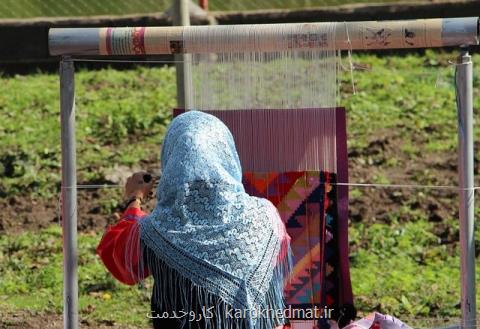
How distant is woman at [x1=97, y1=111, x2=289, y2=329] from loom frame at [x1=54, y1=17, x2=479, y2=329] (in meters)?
0.60

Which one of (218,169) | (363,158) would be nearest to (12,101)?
(363,158)

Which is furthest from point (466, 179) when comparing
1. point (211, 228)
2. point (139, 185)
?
point (139, 185)

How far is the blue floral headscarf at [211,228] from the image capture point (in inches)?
139

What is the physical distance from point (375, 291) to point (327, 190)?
1.86 m

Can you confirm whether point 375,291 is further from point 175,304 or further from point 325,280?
point 175,304

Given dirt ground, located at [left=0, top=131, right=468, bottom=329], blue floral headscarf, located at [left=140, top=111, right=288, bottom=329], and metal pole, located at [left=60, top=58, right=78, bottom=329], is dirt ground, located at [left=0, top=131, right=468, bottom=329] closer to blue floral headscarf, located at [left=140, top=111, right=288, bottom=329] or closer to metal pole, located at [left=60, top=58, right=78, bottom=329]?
metal pole, located at [left=60, top=58, right=78, bottom=329]


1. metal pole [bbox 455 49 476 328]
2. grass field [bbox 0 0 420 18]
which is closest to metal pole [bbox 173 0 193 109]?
metal pole [bbox 455 49 476 328]

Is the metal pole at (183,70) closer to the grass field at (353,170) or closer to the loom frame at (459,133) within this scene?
the loom frame at (459,133)

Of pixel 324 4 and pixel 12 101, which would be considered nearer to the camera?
pixel 12 101

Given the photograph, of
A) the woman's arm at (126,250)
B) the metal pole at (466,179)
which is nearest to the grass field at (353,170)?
the metal pole at (466,179)

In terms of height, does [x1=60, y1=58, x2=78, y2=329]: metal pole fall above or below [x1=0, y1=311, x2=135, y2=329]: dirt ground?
above

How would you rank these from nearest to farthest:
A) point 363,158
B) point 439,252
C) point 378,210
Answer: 1. point 439,252
2. point 378,210
3. point 363,158

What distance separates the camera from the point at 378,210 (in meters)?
6.82

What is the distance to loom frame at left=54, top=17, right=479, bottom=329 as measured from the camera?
3.96 meters
